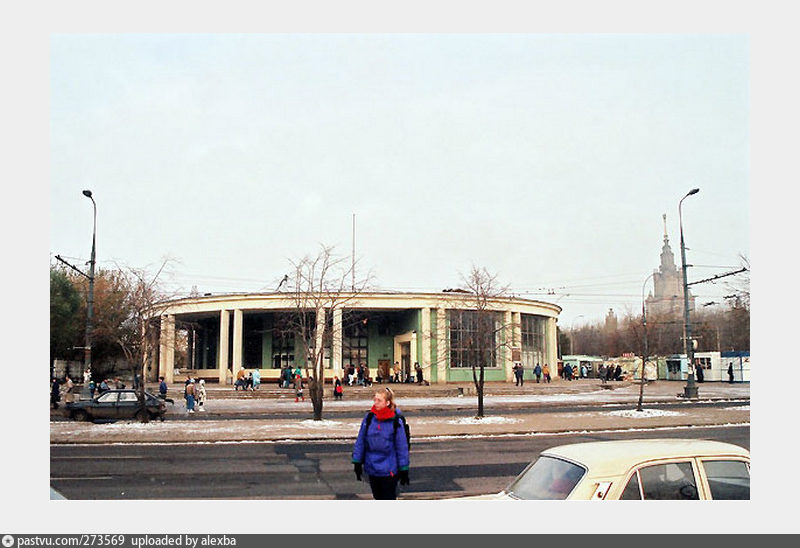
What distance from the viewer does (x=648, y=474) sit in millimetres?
6117

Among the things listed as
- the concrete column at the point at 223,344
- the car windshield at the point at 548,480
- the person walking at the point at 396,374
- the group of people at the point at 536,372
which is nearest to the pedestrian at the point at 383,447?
the car windshield at the point at 548,480

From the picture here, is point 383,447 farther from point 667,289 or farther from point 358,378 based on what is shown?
point 358,378

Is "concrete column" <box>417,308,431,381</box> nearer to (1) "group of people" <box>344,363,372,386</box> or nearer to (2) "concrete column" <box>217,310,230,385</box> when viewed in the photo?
(1) "group of people" <box>344,363,372,386</box>

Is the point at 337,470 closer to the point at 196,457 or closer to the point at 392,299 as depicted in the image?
the point at 196,457

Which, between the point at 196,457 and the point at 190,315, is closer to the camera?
the point at 196,457

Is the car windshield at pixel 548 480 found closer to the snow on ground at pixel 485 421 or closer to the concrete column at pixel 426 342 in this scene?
the snow on ground at pixel 485 421

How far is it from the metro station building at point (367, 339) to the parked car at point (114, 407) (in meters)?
19.9

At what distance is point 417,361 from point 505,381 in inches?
270

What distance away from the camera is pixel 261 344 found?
176 feet

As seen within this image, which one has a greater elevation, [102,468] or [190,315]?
[190,315]

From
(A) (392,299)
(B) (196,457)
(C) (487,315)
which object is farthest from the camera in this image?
(A) (392,299)

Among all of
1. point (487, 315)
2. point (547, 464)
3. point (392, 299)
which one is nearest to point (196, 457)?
point (547, 464)

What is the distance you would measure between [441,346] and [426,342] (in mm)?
1086

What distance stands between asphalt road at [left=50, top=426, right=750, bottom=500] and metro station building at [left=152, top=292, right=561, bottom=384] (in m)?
26.0
